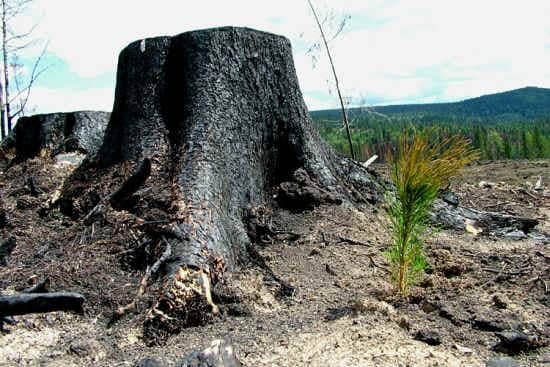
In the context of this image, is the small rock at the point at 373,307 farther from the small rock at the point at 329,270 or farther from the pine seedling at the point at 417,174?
the small rock at the point at 329,270

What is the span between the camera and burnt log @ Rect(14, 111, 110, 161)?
27.3ft

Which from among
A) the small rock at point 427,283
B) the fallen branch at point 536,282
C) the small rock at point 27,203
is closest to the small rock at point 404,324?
the small rock at point 427,283

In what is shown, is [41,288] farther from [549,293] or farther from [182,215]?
[549,293]

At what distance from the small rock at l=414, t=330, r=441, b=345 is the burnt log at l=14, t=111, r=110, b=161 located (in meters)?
6.34

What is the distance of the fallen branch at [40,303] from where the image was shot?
3.63 metres

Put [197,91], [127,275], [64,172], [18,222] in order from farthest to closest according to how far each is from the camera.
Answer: [64,172], [18,222], [197,91], [127,275]

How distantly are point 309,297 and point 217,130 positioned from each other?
1900 mm

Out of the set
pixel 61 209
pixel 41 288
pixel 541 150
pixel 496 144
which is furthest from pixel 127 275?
pixel 496 144

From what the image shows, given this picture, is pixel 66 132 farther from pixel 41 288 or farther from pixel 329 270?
pixel 329 270

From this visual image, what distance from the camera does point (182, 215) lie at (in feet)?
14.3

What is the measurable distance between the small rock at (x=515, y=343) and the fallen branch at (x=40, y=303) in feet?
9.66

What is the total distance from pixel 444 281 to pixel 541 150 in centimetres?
9328

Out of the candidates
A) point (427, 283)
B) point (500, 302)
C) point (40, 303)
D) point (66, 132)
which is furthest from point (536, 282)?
point (66, 132)

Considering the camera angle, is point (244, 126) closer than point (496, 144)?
Yes
